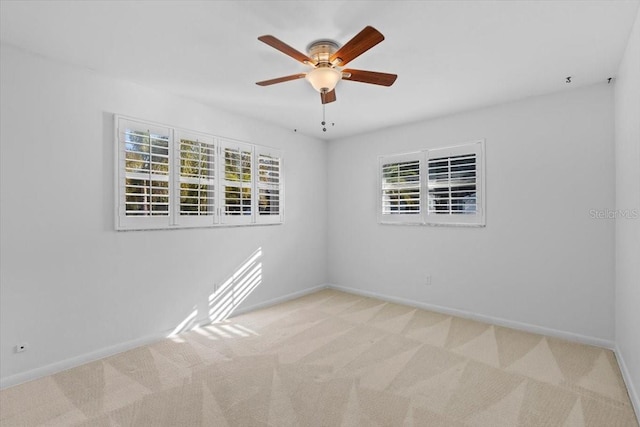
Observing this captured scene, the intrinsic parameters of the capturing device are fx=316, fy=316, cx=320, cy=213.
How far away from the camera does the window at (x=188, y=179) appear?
10.1 feet

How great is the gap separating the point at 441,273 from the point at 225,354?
2799 millimetres

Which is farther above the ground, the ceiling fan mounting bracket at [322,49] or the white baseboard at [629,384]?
the ceiling fan mounting bracket at [322,49]

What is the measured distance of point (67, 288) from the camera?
2721 mm

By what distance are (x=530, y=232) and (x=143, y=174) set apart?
4141 mm

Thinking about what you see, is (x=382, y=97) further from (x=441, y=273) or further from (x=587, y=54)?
(x=441, y=273)

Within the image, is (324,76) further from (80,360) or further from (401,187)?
(80,360)

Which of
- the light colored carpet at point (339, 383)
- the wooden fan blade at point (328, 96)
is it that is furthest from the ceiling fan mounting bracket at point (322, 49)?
the light colored carpet at point (339, 383)

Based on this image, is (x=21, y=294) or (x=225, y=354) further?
(x=225, y=354)

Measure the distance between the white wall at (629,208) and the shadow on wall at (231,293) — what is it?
3.72 m

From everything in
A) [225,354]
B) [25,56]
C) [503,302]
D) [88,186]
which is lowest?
[225,354]

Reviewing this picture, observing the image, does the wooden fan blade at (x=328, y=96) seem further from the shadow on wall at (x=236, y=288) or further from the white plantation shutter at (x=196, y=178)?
the shadow on wall at (x=236, y=288)

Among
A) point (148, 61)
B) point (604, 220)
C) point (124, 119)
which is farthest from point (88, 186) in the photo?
point (604, 220)

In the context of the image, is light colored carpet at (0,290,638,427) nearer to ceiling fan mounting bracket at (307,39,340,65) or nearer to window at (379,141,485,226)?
window at (379,141,485,226)

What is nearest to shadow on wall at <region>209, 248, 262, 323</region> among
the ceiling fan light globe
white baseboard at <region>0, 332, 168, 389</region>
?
white baseboard at <region>0, 332, 168, 389</region>
